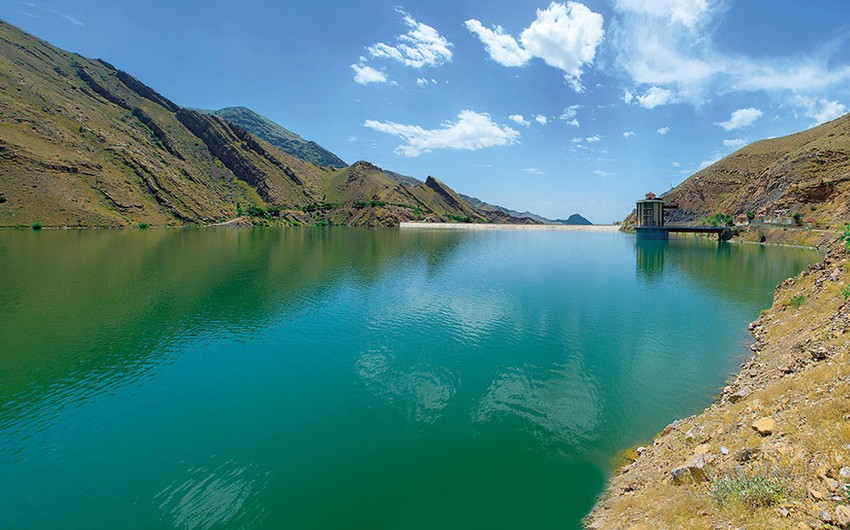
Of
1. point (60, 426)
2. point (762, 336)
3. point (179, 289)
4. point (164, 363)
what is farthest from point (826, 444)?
point (179, 289)

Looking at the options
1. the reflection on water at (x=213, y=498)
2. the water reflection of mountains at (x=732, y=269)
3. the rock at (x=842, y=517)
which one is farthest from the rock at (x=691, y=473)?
the water reflection of mountains at (x=732, y=269)

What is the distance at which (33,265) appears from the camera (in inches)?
2425

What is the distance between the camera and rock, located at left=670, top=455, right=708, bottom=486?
36.8ft

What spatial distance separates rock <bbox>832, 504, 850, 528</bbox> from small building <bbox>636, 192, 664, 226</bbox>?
17171 cm

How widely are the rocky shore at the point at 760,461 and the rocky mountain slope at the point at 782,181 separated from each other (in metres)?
121

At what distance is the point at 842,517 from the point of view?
25.2 ft

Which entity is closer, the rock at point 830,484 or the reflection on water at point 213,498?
the rock at point 830,484

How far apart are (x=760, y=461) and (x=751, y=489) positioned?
1.58 meters

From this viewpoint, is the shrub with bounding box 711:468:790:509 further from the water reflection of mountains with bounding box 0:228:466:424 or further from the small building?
the small building

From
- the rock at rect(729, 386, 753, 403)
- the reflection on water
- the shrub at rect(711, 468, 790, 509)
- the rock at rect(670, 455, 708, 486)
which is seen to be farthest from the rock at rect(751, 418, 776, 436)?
the reflection on water

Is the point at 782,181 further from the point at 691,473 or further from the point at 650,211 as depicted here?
the point at 691,473

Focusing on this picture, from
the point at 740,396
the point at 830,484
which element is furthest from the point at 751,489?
the point at 740,396

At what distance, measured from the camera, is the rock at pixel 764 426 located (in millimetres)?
11841

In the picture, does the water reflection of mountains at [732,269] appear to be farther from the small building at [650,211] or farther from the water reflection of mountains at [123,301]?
the small building at [650,211]
